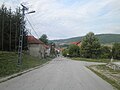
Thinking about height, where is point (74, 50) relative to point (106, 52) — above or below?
above

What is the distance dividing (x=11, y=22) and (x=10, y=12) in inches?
140

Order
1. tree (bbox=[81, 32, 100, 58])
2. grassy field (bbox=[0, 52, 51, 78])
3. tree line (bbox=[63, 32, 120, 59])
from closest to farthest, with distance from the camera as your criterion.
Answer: grassy field (bbox=[0, 52, 51, 78]) < tree (bbox=[81, 32, 100, 58]) < tree line (bbox=[63, 32, 120, 59])

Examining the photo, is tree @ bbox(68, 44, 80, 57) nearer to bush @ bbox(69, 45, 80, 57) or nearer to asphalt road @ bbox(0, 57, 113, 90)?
bush @ bbox(69, 45, 80, 57)

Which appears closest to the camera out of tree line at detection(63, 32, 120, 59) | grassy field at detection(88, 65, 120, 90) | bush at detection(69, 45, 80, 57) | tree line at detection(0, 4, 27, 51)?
grassy field at detection(88, 65, 120, 90)

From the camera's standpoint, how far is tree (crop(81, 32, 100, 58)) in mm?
96438

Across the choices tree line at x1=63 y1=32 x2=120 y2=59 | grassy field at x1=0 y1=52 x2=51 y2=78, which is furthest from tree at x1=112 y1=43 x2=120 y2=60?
grassy field at x1=0 y1=52 x2=51 y2=78

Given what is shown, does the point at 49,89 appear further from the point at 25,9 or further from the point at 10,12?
the point at 10,12

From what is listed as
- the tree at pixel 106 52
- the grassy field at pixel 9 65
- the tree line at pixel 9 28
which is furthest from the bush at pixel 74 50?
the grassy field at pixel 9 65

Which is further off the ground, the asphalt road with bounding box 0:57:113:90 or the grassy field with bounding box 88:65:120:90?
the asphalt road with bounding box 0:57:113:90

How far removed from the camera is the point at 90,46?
Answer: 3772 inches

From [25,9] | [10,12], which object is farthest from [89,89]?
[10,12]

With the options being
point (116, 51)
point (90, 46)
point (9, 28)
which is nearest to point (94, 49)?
point (90, 46)

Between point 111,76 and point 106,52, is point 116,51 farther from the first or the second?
point 111,76

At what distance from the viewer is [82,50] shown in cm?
9931
